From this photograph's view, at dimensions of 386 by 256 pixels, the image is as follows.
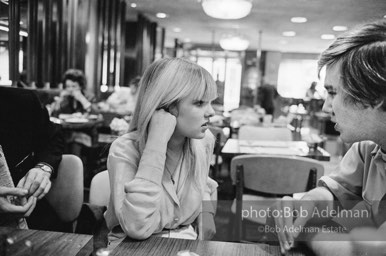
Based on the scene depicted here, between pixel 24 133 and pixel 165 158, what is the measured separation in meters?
0.43

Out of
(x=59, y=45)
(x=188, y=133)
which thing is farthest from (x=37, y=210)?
(x=59, y=45)

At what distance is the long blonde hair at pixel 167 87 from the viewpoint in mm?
1137

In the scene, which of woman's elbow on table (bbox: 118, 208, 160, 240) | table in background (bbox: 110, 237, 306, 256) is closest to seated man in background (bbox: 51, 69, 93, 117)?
woman's elbow on table (bbox: 118, 208, 160, 240)

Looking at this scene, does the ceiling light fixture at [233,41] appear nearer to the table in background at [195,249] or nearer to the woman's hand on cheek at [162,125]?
the woman's hand on cheek at [162,125]

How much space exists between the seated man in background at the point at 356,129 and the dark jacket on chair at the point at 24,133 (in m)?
0.73

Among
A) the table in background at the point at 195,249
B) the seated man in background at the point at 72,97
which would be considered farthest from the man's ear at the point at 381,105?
the seated man in background at the point at 72,97

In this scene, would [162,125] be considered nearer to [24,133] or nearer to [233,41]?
[24,133]

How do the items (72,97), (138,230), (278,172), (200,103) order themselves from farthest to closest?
1. (72,97)
2. (278,172)
3. (200,103)
4. (138,230)

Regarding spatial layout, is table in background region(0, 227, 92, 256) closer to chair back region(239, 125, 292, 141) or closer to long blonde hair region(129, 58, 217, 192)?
long blonde hair region(129, 58, 217, 192)

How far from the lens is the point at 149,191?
1.00m

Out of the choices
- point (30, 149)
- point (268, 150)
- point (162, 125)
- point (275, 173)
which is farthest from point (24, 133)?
point (268, 150)

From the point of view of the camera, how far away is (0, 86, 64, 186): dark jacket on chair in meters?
0.99

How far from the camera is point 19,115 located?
1.07 metres

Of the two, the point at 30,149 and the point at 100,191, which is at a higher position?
the point at 30,149
